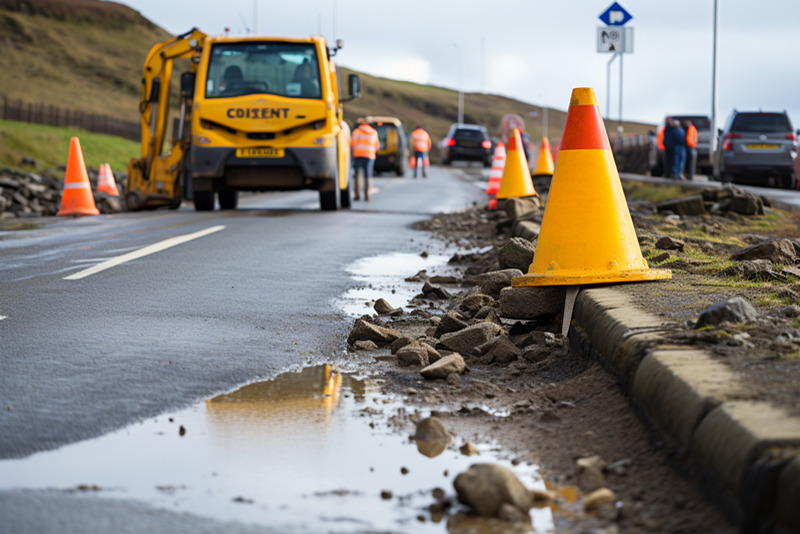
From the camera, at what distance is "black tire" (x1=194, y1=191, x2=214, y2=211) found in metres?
16.4

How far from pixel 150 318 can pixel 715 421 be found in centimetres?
386

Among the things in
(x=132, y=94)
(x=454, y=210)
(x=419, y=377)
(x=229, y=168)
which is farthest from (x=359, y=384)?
(x=132, y=94)

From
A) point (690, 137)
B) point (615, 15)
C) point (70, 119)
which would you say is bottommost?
point (690, 137)

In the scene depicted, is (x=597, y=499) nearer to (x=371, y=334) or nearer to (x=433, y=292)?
(x=371, y=334)

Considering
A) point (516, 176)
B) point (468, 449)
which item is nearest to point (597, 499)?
point (468, 449)

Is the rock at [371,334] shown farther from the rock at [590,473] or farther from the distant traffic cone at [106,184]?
the distant traffic cone at [106,184]

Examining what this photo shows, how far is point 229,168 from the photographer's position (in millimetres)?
16078

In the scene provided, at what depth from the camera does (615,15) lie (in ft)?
75.3

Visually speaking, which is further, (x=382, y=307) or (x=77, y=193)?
(x=77, y=193)

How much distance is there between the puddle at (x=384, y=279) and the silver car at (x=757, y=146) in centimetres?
1603

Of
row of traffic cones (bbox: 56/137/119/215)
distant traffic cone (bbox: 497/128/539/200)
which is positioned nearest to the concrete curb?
distant traffic cone (bbox: 497/128/539/200)

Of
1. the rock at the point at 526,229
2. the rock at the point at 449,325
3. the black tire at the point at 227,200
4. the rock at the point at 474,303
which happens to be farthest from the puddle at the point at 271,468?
the black tire at the point at 227,200

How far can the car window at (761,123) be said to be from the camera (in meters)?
24.9

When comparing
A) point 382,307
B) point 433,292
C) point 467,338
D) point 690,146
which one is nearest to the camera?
point 467,338
